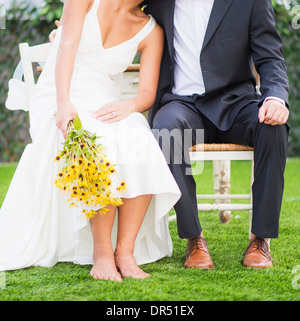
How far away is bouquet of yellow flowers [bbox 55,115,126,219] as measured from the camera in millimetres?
2018

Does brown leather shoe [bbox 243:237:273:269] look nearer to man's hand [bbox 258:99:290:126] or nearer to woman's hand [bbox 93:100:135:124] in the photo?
man's hand [bbox 258:99:290:126]

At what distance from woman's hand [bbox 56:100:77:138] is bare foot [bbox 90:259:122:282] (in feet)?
1.94

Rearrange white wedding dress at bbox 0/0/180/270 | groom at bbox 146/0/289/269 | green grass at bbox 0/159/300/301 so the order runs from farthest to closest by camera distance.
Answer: groom at bbox 146/0/289/269, white wedding dress at bbox 0/0/180/270, green grass at bbox 0/159/300/301

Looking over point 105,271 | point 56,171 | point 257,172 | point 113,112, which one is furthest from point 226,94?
point 105,271

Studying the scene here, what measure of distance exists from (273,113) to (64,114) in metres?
0.96

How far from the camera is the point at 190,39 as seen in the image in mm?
2725

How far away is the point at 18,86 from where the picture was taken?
10.1ft

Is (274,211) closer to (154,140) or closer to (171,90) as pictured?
(154,140)

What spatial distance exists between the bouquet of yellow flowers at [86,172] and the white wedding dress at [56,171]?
0.12 metres

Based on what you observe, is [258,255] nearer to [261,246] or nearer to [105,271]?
[261,246]

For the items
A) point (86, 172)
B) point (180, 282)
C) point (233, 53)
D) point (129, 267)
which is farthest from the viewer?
point (233, 53)

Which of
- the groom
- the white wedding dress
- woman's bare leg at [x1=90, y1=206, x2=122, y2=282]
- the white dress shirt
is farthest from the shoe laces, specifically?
the white dress shirt
